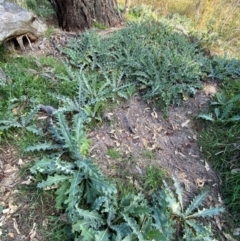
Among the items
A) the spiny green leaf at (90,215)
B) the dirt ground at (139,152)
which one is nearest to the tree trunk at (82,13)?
the dirt ground at (139,152)

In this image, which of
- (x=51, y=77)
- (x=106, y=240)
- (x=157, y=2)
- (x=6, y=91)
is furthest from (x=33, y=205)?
(x=157, y=2)

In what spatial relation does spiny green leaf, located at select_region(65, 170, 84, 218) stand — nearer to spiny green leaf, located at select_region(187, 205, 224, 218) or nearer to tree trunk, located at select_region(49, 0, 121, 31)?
spiny green leaf, located at select_region(187, 205, 224, 218)

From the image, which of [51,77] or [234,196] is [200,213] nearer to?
[234,196]

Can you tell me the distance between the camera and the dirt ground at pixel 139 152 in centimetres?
221

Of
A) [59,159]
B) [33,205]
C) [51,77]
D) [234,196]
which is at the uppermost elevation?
[51,77]

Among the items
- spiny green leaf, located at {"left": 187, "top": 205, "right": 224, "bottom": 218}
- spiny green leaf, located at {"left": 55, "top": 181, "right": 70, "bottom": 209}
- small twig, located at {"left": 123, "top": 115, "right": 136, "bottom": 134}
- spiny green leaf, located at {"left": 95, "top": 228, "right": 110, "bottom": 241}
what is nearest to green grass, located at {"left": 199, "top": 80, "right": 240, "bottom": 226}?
spiny green leaf, located at {"left": 187, "top": 205, "right": 224, "bottom": 218}

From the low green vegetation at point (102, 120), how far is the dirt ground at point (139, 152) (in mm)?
82

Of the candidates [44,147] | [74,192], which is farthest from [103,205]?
[44,147]

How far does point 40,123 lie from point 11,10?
1486 millimetres

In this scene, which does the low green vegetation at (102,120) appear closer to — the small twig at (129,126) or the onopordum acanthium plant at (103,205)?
the onopordum acanthium plant at (103,205)

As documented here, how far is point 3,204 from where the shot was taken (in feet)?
7.28

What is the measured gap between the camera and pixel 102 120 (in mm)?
2885

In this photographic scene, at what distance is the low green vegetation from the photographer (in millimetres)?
2158

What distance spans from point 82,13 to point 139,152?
7.61ft
